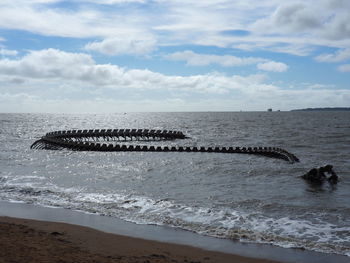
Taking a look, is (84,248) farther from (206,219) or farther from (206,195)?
(206,195)

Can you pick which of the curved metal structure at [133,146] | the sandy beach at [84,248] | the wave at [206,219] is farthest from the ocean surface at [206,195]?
the curved metal structure at [133,146]

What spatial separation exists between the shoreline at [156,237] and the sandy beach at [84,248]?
0.03 meters

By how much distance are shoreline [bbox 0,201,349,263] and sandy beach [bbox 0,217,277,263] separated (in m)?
0.03

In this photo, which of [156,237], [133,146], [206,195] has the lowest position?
[156,237]

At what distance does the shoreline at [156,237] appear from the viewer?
9.90 meters

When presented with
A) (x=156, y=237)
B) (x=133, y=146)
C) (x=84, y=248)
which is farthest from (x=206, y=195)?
(x=133, y=146)

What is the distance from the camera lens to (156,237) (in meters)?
11.4

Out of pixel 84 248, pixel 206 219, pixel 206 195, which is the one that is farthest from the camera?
pixel 206 195

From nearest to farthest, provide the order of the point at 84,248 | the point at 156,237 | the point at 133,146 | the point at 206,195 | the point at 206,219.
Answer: the point at 84,248, the point at 156,237, the point at 206,219, the point at 206,195, the point at 133,146

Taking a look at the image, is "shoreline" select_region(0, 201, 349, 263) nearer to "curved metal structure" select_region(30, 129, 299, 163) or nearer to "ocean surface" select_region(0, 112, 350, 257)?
"ocean surface" select_region(0, 112, 350, 257)

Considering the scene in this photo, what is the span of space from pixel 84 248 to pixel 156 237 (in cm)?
225

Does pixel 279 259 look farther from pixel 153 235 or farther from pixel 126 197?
pixel 126 197

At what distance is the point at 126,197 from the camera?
17.4m

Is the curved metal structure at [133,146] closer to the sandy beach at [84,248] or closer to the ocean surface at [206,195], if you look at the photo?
the ocean surface at [206,195]
